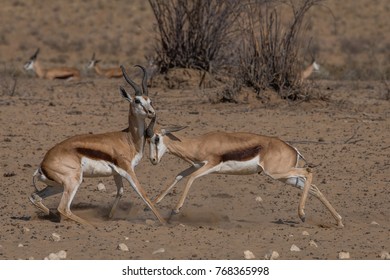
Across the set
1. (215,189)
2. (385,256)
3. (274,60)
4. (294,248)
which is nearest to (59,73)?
(274,60)

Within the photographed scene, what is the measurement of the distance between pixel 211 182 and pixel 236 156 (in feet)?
5.67

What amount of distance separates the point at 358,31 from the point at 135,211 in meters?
30.3

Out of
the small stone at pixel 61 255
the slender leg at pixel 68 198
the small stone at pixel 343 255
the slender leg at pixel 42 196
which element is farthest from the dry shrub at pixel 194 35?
the small stone at pixel 61 255

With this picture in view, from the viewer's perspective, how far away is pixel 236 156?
9.34 meters

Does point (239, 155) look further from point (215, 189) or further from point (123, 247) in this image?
point (123, 247)

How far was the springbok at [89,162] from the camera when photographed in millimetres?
9062

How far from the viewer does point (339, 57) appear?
1248 inches

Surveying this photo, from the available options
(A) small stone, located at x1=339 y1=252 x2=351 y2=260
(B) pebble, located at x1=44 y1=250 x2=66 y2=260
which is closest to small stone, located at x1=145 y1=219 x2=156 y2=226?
(B) pebble, located at x1=44 y1=250 x2=66 y2=260

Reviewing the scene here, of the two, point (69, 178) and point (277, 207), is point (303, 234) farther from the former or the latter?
point (69, 178)

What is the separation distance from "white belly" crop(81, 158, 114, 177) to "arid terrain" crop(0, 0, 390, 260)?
47 cm

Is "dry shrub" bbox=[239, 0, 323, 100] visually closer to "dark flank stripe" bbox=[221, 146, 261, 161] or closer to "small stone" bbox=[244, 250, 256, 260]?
"dark flank stripe" bbox=[221, 146, 261, 161]

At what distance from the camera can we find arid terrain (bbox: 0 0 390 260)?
8336 mm

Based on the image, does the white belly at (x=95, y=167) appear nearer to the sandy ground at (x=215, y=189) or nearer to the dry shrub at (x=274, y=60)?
the sandy ground at (x=215, y=189)
